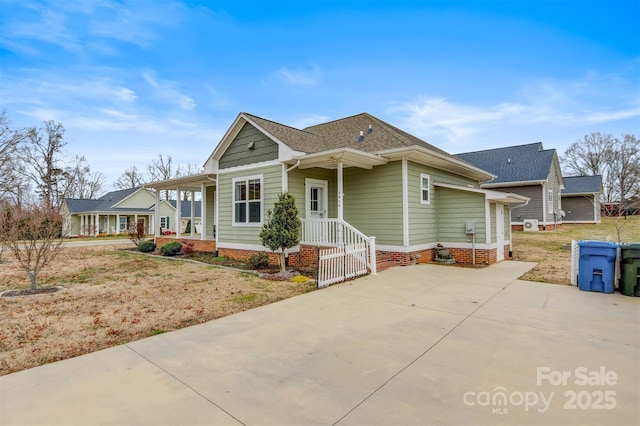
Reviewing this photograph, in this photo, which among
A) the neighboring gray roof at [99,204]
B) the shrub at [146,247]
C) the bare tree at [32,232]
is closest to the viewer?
the bare tree at [32,232]

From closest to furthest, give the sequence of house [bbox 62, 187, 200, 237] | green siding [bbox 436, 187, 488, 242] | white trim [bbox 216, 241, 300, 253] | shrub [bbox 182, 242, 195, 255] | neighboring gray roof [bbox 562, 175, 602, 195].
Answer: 1. white trim [bbox 216, 241, 300, 253]
2. green siding [bbox 436, 187, 488, 242]
3. shrub [bbox 182, 242, 195, 255]
4. neighboring gray roof [bbox 562, 175, 602, 195]
5. house [bbox 62, 187, 200, 237]

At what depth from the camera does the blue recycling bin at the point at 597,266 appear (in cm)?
634

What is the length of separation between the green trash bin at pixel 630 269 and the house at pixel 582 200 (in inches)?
1021

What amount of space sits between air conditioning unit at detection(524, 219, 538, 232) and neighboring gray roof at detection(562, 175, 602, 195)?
9.67m

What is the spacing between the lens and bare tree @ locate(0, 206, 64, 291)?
22.5 feet

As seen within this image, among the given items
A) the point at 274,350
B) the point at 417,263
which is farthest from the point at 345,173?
the point at 274,350

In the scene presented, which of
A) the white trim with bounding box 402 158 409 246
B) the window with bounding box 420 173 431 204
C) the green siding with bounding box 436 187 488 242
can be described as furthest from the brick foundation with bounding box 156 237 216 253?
the green siding with bounding box 436 187 488 242

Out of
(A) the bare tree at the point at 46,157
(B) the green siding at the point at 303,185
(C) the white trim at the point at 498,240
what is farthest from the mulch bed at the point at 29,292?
(A) the bare tree at the point at 46,157

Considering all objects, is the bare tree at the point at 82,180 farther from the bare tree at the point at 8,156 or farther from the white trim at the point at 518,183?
the white trim at the point at 518,183

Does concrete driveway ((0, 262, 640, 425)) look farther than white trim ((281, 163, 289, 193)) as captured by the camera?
No

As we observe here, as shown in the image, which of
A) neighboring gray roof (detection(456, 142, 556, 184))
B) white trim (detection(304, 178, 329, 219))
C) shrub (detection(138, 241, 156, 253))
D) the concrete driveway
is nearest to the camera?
the concrete driveway

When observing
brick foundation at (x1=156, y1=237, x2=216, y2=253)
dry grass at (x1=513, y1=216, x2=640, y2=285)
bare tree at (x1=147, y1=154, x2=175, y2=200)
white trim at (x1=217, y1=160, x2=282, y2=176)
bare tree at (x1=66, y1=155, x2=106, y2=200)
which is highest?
bare tree at (x1=147, y1=154, x2=175, y2=200)

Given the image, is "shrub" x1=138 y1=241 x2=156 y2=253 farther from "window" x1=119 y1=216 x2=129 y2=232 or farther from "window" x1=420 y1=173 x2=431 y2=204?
"window" x1=119 y1=216 x2=129 y2=232

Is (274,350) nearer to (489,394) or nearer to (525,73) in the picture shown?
(489,394)
